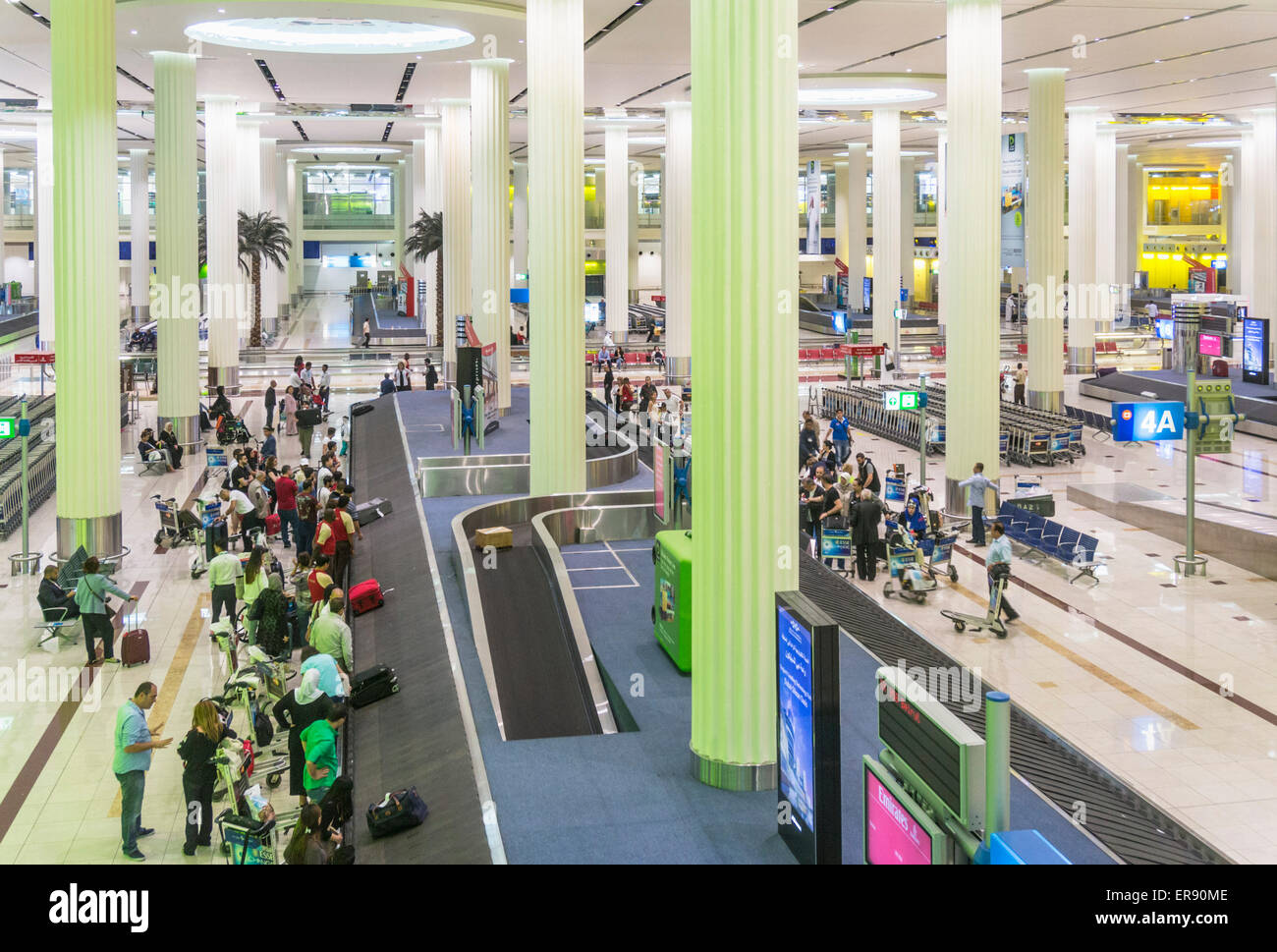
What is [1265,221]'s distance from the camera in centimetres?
3703

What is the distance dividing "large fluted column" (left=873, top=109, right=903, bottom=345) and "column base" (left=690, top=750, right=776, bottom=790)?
3258 centimetres

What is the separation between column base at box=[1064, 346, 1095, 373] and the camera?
40.9 m

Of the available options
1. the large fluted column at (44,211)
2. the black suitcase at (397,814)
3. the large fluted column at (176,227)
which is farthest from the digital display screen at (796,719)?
the large fluted column at (44,211)

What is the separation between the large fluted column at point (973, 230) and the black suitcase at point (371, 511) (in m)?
8.88

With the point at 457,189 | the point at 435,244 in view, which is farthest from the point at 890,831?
the point at 435,244

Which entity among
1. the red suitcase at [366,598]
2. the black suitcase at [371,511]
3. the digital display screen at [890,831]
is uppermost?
the black suitcase at [371,511]

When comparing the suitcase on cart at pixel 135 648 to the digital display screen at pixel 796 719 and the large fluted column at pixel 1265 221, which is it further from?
the large fluted column at pixel 1265 221

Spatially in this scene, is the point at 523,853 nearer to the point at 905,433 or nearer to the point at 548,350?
the point at 548,350

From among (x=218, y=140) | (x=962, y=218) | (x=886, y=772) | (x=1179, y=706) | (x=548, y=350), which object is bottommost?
(x=1179, y=706)

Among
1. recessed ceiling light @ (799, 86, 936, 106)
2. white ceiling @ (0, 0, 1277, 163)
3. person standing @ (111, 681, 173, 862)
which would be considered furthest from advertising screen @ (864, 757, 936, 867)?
recessed ceiling light @ (799, 86, 936, 106)

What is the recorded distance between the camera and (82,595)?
13414mm

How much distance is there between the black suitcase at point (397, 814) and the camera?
8.44 meters
